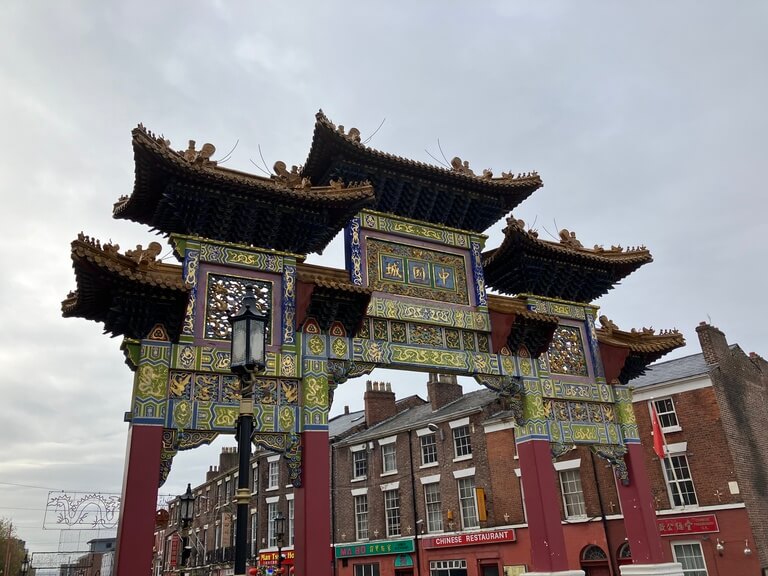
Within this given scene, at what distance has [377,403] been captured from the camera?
123 ft

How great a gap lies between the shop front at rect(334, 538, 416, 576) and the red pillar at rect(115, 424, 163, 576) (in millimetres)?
22153

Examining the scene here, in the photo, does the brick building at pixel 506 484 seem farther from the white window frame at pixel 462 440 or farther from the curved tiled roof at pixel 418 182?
the curved tiled roof at pixel 418 182

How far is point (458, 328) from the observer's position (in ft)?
49.1

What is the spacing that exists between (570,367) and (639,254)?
4253 millimetres

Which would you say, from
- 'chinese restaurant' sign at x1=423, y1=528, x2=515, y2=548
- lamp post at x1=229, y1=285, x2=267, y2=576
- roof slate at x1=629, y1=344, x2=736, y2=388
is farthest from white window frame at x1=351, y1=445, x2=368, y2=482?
lamp post at x1=229, y1=285, x2=267, y2=576

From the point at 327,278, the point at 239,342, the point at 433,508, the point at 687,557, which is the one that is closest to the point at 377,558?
the point at 433,508

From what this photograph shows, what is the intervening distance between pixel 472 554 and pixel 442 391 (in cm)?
872

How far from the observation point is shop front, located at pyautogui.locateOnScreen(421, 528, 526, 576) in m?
26.8

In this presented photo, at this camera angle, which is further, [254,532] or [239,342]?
[254,532]

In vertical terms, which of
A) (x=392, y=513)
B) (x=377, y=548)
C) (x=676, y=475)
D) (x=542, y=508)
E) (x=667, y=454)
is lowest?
(x=377, y=548)

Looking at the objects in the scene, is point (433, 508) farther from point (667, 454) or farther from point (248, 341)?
point (248, 341)

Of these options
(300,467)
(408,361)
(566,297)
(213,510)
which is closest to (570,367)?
(566,297)

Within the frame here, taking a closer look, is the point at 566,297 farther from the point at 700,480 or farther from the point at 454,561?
the point at 454,561

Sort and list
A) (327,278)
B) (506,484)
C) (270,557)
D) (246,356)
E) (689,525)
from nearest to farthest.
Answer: (246,356)
(327,278)
(689,525)
(506,484)
(270,557)
